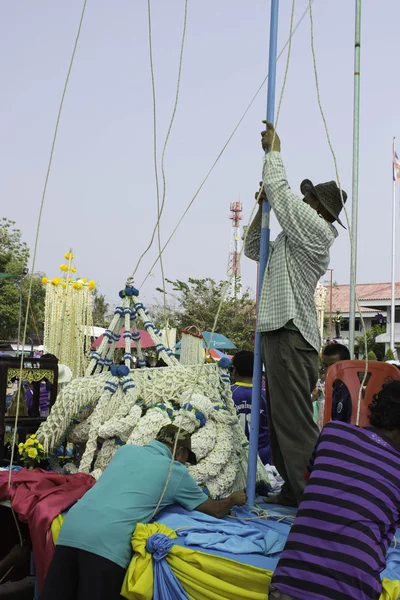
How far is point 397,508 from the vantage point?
2.64 meters

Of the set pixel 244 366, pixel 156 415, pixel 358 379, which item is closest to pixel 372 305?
pixel 244 366

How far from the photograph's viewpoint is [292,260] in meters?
4.00

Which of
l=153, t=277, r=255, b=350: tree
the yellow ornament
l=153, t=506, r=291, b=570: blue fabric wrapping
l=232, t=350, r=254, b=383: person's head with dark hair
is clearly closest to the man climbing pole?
l=153, t=506, r=291, b=570: blue fabric wrapping

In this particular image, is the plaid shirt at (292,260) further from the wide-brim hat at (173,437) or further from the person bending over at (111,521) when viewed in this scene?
the person bending over at (111,521)

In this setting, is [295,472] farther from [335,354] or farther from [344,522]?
[335,354]

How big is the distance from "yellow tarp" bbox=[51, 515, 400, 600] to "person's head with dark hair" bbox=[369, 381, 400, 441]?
0.81 meters

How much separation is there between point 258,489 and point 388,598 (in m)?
1.87

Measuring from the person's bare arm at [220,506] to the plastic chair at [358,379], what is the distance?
3.46ft

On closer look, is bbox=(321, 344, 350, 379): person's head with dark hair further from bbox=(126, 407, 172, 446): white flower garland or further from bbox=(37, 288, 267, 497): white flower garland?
bbox=(126, 407, 172, 446): white flower garland

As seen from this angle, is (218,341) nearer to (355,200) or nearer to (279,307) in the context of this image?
(355,200)

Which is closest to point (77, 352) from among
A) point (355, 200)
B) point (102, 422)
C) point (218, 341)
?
point (218, 341)

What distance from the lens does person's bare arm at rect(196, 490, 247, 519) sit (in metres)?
3.58

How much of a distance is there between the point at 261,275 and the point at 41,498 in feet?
6.14

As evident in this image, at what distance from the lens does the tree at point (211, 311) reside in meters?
25.2
